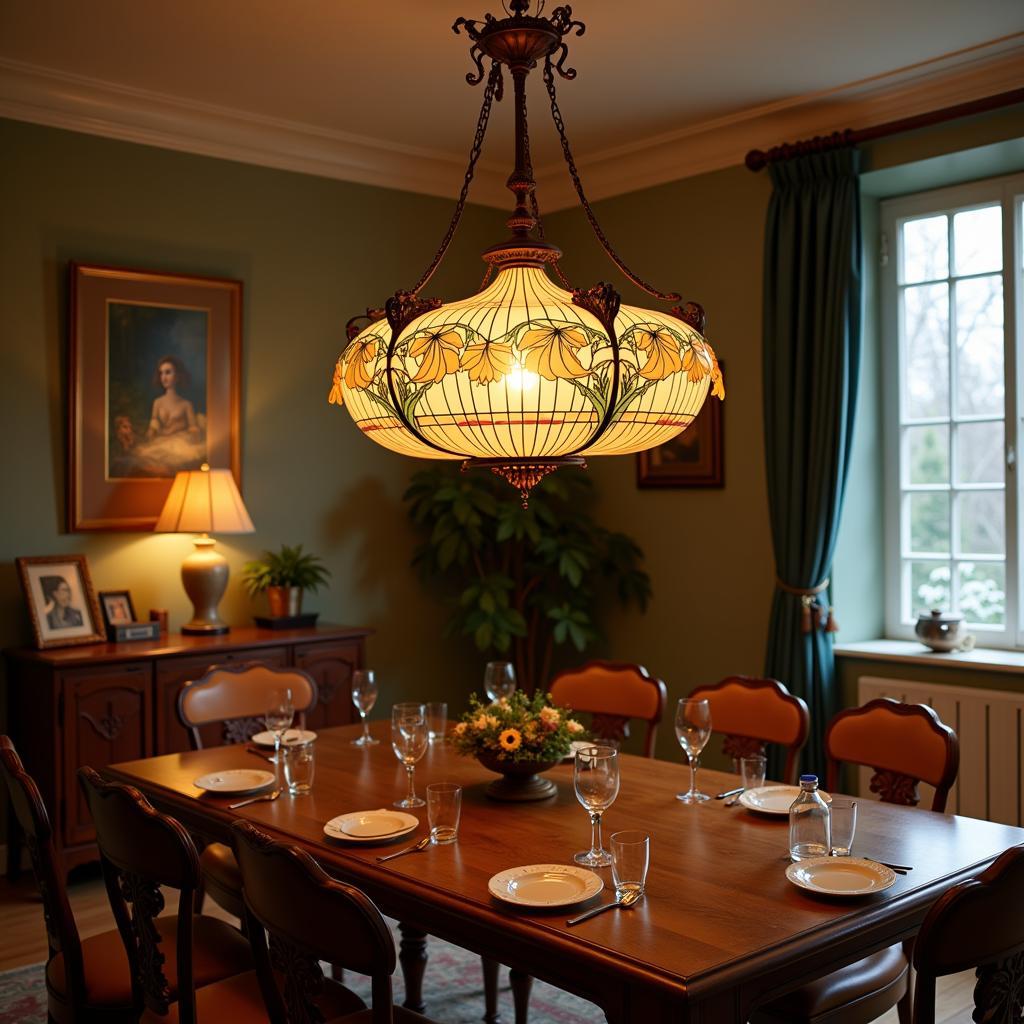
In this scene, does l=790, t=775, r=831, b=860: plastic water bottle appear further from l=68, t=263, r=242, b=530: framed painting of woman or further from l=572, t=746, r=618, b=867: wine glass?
l=68, t=263, r=242, b=530: framed painting of woman

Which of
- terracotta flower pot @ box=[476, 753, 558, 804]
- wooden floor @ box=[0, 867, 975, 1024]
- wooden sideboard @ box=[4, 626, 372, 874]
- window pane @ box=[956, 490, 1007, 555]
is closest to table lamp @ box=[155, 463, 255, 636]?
wooden sideboard @ box=[4, 626, 372, 874]

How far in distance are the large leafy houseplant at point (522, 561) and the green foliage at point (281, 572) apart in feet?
1.92

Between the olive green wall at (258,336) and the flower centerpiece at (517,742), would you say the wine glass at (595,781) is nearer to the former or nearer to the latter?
the flower centerpiece at (517,742)

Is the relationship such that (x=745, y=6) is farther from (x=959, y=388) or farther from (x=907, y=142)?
(x=959, y=388)

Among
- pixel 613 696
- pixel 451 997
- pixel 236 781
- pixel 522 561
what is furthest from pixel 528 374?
pixel 522 561

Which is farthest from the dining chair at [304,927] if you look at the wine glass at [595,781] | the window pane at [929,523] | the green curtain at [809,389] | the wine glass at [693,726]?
the window pane at [929,523]

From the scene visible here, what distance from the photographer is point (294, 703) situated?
3.70 meters

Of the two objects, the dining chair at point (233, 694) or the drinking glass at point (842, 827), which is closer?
the drinking glass at point (842, 827)

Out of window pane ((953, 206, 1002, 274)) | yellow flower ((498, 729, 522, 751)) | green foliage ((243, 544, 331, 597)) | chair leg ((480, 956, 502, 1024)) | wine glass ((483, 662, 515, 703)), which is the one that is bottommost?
chair leg ((480, 956, 502, 1024))

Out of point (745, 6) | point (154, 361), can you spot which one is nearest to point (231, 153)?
point (154, 361)

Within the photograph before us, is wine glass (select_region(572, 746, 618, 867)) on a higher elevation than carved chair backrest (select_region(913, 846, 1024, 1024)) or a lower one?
higher

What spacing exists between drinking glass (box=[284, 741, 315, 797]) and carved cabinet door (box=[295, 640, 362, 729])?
6.28 feet

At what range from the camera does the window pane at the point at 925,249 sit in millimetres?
4688

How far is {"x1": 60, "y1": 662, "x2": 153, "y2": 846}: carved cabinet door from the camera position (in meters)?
4.10
